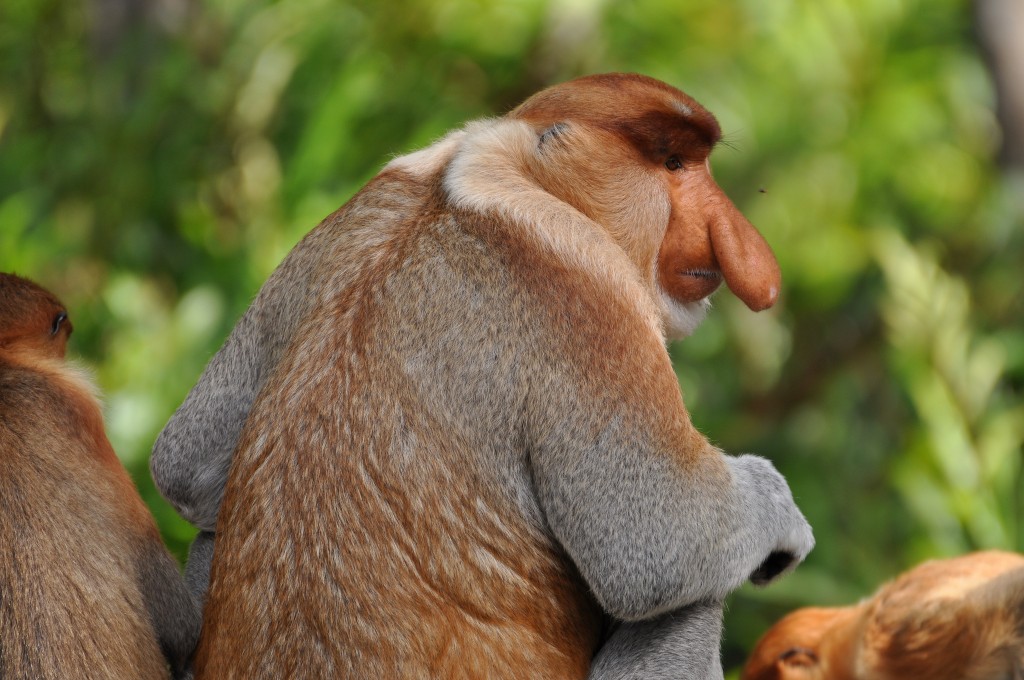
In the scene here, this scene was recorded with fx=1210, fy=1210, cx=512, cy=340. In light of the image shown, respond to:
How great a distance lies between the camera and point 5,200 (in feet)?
16.7

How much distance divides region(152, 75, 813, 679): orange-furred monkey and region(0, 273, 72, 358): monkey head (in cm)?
62

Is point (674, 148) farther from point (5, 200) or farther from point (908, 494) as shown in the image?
point (5, 200)

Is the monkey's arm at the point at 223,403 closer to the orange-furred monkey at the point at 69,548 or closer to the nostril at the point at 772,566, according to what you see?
the orange-furred monkey at the point at 69,548

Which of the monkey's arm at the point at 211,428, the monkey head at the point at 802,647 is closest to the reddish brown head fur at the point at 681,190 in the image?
the monkey's arm at the point at 211,428

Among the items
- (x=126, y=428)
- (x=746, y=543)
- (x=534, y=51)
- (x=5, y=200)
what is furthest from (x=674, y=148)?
(x=534, y=51)

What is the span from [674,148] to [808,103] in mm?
5134

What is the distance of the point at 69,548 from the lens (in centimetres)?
206

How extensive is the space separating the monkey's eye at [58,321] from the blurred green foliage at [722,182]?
1.62 metres

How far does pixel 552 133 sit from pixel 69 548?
1.09 metres

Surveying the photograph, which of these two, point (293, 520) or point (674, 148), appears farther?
point (674, 148)

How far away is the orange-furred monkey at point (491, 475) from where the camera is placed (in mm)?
1766

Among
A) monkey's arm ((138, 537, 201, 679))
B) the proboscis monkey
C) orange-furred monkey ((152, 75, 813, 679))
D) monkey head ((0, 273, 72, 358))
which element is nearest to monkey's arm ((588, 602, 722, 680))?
orange-furred monkey ((152, 75, 813, 679))

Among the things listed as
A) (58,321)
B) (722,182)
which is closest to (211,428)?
(58,321)

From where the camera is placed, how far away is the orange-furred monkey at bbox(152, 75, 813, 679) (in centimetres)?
177
